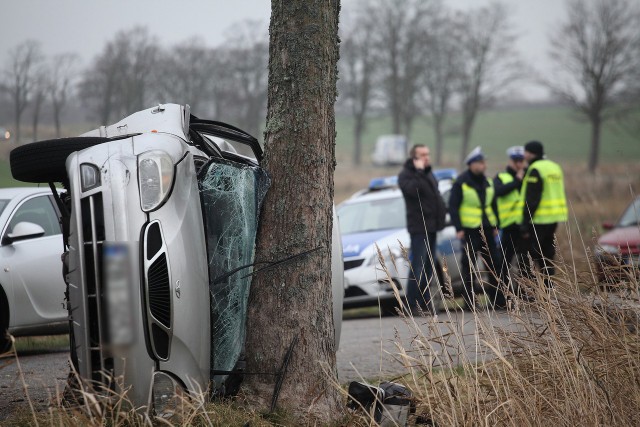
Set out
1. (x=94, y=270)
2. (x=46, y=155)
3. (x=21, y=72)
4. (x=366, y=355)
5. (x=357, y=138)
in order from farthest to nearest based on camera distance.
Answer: (x=357, y=138) < (x=21, y=72) < (x=366, y=355) < (x=46, y=155) < (x=94, y=270)

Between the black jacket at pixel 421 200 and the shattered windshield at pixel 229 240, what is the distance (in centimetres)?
559

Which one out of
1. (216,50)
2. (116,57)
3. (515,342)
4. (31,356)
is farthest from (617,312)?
(216,50)

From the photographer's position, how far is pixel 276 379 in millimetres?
4570

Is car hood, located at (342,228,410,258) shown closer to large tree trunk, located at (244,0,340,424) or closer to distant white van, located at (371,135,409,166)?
large tree trunk, located at (244,0,340,424)

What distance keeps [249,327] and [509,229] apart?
6.36 meters

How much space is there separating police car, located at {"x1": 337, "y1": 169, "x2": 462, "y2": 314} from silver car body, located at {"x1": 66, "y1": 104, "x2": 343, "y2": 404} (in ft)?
18.5

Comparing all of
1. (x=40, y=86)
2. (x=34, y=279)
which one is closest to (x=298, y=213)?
(x=34, y=279)

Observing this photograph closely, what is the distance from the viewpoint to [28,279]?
781cm

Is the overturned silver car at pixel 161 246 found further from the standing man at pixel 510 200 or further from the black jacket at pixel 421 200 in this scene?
the standing man at pixel 510 200

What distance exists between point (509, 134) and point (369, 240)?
1913 inches

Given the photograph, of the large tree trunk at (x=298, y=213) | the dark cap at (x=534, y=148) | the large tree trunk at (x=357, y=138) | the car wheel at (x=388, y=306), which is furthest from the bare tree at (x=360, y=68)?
the large tree trunk at (x=298, y=213)

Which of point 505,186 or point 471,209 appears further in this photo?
point 505,186

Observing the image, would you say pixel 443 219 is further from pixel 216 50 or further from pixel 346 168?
pixel 346 168

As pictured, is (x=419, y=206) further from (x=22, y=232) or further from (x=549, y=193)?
(x=22, y=232)
